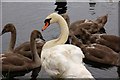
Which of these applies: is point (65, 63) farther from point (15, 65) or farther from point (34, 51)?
point (34, 51)

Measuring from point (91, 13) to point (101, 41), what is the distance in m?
4.35

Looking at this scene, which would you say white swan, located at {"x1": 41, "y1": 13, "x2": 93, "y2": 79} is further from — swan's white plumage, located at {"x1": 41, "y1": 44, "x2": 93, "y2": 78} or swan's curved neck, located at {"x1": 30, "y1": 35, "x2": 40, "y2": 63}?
swan's curved neck, located at {"x1": 30, "y1": 35, "x2": 40, "y2": 63}

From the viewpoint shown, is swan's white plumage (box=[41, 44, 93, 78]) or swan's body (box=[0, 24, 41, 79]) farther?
swan's body (box=[0, 24, 41, 79])

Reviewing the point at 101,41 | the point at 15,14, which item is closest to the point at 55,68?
the point at 101,41

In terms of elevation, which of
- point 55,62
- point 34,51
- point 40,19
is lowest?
point 40,19

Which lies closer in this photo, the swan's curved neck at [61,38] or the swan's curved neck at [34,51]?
the swan's curved neck at [61,38]

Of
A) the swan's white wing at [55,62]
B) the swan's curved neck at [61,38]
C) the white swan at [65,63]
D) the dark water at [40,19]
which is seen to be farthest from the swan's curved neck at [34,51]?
the swan's white wing at [55,62]

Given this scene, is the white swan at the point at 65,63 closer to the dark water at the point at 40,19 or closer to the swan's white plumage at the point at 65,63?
the swan's white plumage at the point at 65,63

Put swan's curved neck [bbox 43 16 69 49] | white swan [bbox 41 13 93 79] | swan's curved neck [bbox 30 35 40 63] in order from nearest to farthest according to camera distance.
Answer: white swan [bbox 41 13 93 79] → swan's curved neck [bbox 43 16 69 49] → swan's curved neck [bbox 30 35 40 63]

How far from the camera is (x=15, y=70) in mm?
5641

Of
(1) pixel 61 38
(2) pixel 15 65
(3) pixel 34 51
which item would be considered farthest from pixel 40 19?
(2) pixel 15 65

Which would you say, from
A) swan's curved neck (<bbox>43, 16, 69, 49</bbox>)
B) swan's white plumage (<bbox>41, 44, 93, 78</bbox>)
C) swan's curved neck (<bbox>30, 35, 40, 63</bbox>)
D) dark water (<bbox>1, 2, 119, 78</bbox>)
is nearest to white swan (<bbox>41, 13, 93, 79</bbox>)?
swan's white plumage (<bbox>41, 44, 93, 78</bbox>)

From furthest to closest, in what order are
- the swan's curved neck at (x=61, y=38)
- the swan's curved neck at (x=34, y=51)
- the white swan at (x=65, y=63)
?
the swan's curved neck at (x=34, y=51) < the swan's curved neck at (x=61, y=38) < the white swan at (x=65, y=63)

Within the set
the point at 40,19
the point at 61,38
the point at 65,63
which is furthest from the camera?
the point at 40,19
